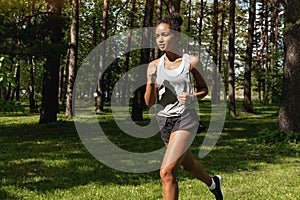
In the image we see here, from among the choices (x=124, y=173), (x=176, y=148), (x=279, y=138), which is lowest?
(x=124, y=173)

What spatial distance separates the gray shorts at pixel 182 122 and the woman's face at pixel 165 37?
2.57ft

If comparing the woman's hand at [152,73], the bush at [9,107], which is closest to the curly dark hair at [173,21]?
the woman's hand at [152,73]

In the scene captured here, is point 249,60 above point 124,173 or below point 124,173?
above

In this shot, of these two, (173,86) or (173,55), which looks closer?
(173,86)

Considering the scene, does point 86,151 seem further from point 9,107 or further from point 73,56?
point 73,56

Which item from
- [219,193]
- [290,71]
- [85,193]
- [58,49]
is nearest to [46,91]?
[58,49]

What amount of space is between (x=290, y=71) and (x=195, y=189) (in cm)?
909

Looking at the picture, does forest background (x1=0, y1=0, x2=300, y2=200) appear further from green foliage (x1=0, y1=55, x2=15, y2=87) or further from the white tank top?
the white tank top

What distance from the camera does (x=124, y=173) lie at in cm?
861

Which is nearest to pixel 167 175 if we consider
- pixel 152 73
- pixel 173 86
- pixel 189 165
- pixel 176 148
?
pixel 176 148

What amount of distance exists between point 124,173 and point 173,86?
4.05 meters

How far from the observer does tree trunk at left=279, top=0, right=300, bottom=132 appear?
47.4ft

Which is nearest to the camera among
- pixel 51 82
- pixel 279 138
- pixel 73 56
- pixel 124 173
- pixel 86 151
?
pixel 124 173

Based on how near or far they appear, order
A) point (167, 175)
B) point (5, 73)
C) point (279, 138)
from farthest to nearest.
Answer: point (279, 138) → point (5, 73) → point (167, 175)
